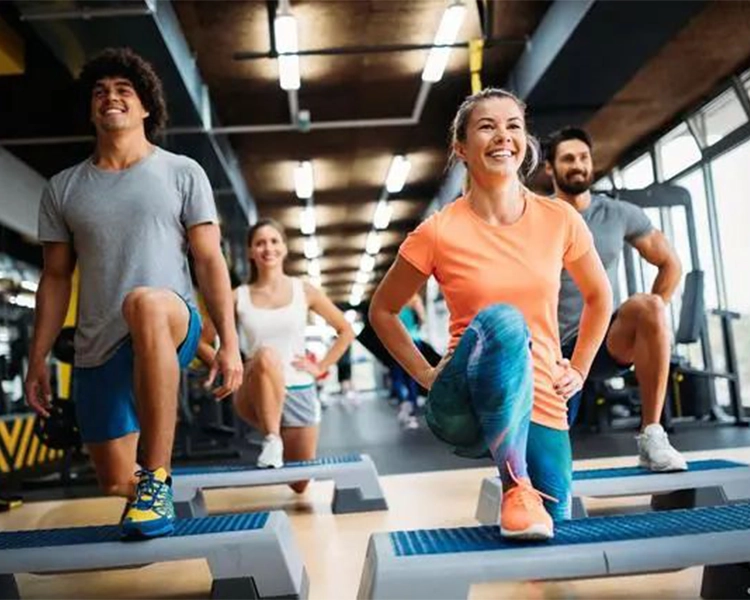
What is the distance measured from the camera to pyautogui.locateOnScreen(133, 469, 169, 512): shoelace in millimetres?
1791

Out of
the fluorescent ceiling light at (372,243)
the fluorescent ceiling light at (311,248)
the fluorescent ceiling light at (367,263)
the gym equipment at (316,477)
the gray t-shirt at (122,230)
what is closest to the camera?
the gray t-shirt at (122,230)

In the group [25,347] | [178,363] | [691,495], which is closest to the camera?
[178,363]

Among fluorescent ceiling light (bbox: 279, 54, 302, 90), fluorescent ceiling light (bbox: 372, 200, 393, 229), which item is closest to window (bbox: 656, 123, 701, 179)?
fluorescent ceiling light (bbox: 279, 54, 302, 90)

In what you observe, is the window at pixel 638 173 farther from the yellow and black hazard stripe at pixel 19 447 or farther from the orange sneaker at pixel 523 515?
the orange sneaker at pixel 523 515

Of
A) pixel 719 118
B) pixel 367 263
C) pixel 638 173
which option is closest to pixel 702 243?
pixel 719 118

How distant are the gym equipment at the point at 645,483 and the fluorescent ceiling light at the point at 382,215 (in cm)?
818

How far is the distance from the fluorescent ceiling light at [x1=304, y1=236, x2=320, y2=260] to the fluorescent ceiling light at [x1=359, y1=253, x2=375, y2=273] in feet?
2.91

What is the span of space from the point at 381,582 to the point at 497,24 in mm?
5363

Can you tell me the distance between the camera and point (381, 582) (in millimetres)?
1404

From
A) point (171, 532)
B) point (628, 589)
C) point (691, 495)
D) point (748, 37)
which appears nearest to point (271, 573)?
point (171, 532)

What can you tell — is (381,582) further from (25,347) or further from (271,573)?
(25,347)

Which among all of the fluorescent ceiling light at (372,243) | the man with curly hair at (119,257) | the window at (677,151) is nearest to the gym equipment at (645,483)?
the man with curly hair at (119,257)

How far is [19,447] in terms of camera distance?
6453 mm

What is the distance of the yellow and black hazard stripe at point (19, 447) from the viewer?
610cm
